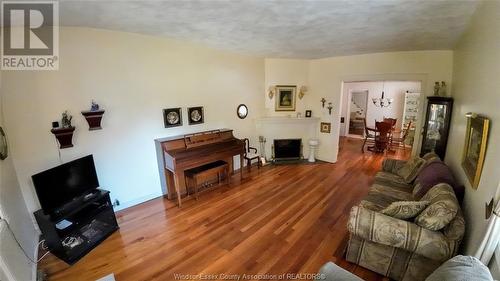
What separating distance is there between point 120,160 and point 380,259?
356 cm

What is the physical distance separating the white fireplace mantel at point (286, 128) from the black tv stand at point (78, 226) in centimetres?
345

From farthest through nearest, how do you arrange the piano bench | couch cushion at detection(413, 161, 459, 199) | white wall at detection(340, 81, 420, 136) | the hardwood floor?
1. white wall at detection(340, 81, 420, 136)
2. the piano bench
3. couch cushion at detection(413, 161, 459, 199)
4. the hardwood floor

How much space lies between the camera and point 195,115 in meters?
4.00

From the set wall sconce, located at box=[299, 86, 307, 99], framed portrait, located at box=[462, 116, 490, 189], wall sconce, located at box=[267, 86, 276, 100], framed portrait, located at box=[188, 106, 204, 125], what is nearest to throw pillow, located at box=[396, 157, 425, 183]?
framed portrait, located at box=[462, 116, 490, 189]

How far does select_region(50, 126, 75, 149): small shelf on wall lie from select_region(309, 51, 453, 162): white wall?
488cm

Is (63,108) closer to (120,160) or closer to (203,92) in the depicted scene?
(120,160)

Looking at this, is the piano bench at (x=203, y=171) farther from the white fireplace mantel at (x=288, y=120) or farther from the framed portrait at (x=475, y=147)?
the framed portrait at (x=475, y=147)

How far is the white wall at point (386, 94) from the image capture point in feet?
24.9

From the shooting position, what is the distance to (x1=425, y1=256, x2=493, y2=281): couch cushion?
105 cm

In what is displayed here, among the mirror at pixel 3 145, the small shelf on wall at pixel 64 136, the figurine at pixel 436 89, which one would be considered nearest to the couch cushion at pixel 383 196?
the figurine at pixel 436 89

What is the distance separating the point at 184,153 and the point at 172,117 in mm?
689

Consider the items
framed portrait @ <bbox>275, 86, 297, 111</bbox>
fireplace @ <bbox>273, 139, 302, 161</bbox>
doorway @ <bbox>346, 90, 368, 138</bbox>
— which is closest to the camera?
framed portrait @ <bbox>275, 86, 297, 111</bbox>

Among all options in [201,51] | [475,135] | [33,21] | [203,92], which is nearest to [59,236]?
[33,21]

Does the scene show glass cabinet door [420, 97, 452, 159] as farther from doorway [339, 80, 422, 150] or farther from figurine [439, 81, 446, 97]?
doorway [339, 80, 422, 150]
